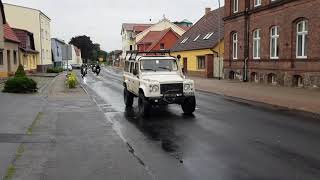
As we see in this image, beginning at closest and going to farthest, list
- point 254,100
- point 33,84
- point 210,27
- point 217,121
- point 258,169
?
point 258,169, point 217,121, point 254,100, point 33,84, point 210,27

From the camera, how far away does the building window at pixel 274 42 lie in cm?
2950

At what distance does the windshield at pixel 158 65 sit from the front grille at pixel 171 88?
5.35ft

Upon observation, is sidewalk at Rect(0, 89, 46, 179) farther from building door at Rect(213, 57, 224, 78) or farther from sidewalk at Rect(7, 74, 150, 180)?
building door at Rect(213, 57, 224, 78)

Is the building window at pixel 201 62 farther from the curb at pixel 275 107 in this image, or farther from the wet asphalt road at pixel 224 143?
the wet asphalt road at pixel 224 143

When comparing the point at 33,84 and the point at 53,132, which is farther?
the point at 33,84

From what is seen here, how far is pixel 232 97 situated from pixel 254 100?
241cm

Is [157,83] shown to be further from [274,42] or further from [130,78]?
[274,42]

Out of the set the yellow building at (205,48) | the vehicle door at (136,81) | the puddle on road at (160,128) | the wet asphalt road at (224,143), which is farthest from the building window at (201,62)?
the wet asphalt road at (224,143)

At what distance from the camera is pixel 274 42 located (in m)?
30.0

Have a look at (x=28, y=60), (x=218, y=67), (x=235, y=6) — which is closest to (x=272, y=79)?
(x=235, y=6)

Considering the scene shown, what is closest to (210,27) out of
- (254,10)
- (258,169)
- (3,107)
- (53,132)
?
(254,10)

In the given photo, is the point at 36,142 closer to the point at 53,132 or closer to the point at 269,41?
the point at 53,132

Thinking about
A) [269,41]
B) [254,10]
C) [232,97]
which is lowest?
[232,97]

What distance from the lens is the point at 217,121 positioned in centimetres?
1372
